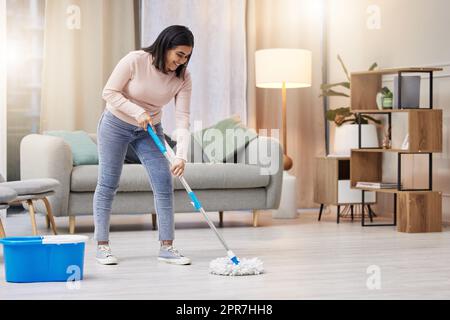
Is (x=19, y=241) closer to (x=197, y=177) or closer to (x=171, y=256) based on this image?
(x=171, y=256)

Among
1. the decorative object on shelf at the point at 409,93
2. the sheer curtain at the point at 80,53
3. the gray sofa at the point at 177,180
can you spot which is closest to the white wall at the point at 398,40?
the decorative object on shelf at the point at 409,93

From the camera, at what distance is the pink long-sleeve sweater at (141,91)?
3.54 metres

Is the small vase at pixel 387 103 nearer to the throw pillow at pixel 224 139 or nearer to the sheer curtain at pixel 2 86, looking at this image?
the throw pillow at pixel 224 139

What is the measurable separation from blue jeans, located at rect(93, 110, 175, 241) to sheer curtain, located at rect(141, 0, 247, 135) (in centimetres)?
277

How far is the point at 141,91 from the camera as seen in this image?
11.7 feet

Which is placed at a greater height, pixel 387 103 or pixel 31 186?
pixel 387 103

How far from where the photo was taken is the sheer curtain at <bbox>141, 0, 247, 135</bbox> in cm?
648

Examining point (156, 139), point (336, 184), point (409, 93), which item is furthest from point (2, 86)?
point (409, 93)

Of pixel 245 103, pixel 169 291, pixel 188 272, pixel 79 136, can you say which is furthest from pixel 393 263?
pixel 245 103

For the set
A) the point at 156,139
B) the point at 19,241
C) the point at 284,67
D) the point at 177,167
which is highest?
the point at 284,67

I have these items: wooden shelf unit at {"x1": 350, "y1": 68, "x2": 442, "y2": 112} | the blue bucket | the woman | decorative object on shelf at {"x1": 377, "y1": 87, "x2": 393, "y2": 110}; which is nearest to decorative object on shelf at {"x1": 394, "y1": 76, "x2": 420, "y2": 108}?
decorative object on shelf at {"x1": 377, "y1": 87, "x2": 393, "y2": 110}

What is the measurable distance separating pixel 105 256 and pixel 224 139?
201 cm

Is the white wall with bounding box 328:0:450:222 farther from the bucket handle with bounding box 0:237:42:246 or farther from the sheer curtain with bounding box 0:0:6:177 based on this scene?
the bucket handle with bounding box 0:237:42:246

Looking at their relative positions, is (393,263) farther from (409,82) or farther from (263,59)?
(263,59)
